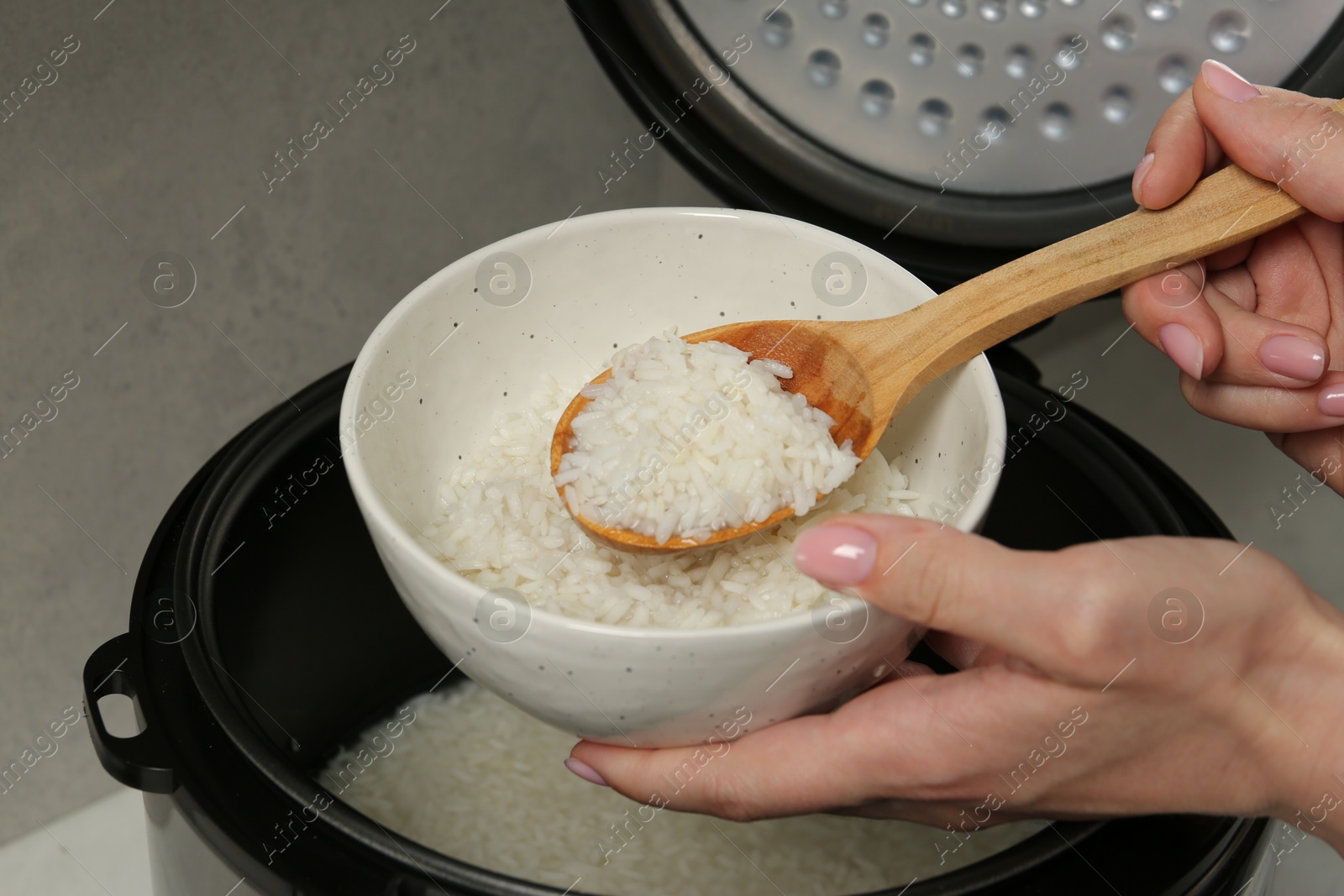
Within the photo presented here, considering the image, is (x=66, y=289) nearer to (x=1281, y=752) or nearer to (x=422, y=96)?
(x=422, y=96)

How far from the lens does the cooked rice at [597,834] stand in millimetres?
960

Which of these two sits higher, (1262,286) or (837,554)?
(837,554)

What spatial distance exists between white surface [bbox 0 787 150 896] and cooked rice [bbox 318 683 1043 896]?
447 mm

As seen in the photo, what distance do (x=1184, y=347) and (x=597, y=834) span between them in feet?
2.12

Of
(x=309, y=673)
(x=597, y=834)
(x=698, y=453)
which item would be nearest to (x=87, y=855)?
(x=309, y=673)

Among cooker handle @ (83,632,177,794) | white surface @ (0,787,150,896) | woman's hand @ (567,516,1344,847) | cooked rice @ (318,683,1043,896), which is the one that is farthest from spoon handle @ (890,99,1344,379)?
white surface @ (0,787,150,896)

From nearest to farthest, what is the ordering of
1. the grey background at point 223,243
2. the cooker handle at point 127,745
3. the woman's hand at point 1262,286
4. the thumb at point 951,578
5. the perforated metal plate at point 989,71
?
the thumb at point 951,578, the cooker handle at point 127,745, the woman's hand at point 1262,286, the perforated metal plate at point 989,71, the grey background at point 223,243

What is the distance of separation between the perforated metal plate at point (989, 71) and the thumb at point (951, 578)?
54cm

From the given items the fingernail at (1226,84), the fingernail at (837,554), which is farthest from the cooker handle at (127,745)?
the fingernail at (1226,84)

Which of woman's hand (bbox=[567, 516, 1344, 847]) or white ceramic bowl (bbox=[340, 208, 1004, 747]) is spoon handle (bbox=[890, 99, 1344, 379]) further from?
woman's hand (bbox=[567, 516, 1344, 847])

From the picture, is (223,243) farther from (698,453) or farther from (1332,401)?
(1332,401)

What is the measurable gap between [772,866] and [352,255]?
862 millimetres

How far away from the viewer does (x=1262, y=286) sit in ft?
3.12

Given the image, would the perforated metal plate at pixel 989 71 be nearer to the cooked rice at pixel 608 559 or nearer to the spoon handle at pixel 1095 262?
the spoon handle at pixel 1095 262
